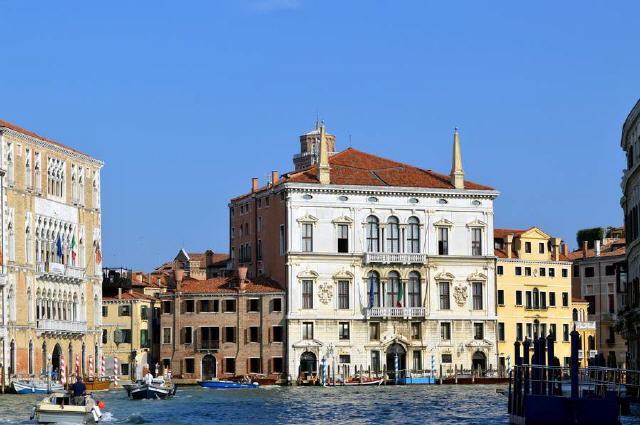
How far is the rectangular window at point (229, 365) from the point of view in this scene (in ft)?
305

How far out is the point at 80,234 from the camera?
88.4 meters

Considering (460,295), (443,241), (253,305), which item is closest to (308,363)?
(253,305)

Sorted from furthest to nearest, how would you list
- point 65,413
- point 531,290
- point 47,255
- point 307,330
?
1. point 531,290
2. point 307,330
3. point 47,255
4. point 65,413

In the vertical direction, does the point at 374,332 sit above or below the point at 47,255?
below

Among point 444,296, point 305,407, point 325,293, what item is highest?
point 325,293

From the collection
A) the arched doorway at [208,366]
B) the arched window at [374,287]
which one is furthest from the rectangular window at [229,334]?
the arched window at [374,287]

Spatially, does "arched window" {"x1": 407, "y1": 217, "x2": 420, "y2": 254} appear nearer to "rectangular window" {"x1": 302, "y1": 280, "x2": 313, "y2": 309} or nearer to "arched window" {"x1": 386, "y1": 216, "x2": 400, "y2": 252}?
"arched window" {"x1": 386, "y1": 216, "x2": 400, "y2": 252}

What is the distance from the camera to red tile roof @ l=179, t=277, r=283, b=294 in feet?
305

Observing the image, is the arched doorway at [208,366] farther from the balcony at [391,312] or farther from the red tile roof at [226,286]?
the balcony at [391,312]

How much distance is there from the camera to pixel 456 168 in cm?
9681

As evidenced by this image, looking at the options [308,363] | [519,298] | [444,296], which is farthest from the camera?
[519,298]

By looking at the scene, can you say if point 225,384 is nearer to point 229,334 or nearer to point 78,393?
point 229,334

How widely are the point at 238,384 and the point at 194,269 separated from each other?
22.2 m

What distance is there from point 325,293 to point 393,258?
4214 millimetres
